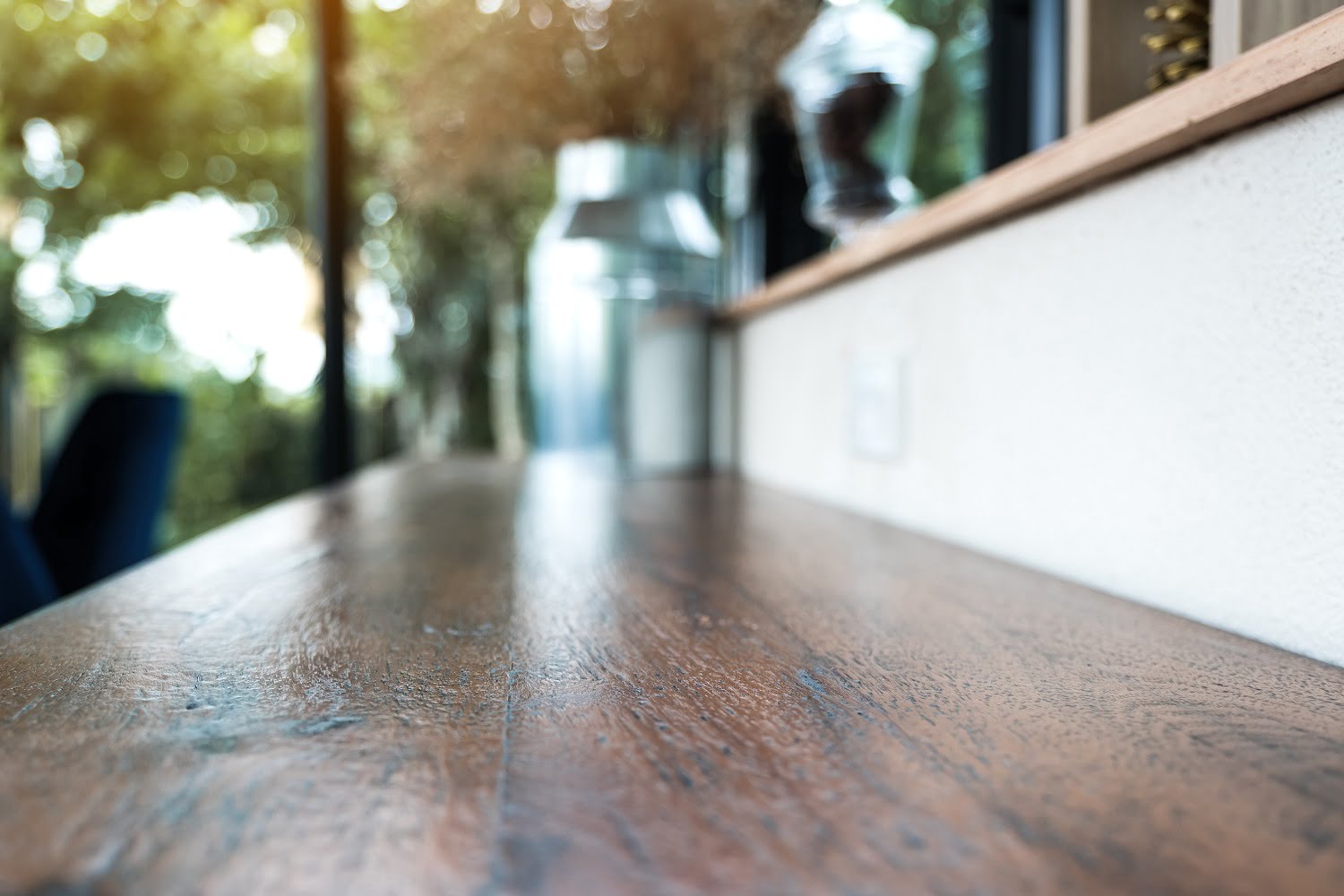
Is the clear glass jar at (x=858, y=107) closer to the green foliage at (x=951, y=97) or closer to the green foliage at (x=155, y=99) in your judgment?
the green foliage at (x=951, y=97)

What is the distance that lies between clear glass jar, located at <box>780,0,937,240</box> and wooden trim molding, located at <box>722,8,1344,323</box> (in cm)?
24

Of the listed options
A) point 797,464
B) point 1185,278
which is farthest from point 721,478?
point 1185,278

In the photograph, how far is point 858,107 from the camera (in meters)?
0.88

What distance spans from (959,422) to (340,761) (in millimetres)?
513

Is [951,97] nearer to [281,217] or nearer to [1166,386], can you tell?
[1166,386]

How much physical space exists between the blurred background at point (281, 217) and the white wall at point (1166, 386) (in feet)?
2.48

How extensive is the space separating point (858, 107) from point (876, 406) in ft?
1.05

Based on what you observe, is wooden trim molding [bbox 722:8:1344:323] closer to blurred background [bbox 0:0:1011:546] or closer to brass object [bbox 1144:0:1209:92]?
brass object [bbox 1144:0:1209:92]

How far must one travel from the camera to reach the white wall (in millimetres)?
334

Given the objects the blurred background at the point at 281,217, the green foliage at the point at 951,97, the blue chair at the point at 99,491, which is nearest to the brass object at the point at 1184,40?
the green foliage at the point at 951,97

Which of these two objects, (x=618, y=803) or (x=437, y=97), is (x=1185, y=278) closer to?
(x=618, y=803)

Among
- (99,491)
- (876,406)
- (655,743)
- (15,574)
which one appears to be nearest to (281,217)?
(99,491)

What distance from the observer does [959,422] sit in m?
0.63

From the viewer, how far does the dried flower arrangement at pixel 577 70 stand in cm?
117
